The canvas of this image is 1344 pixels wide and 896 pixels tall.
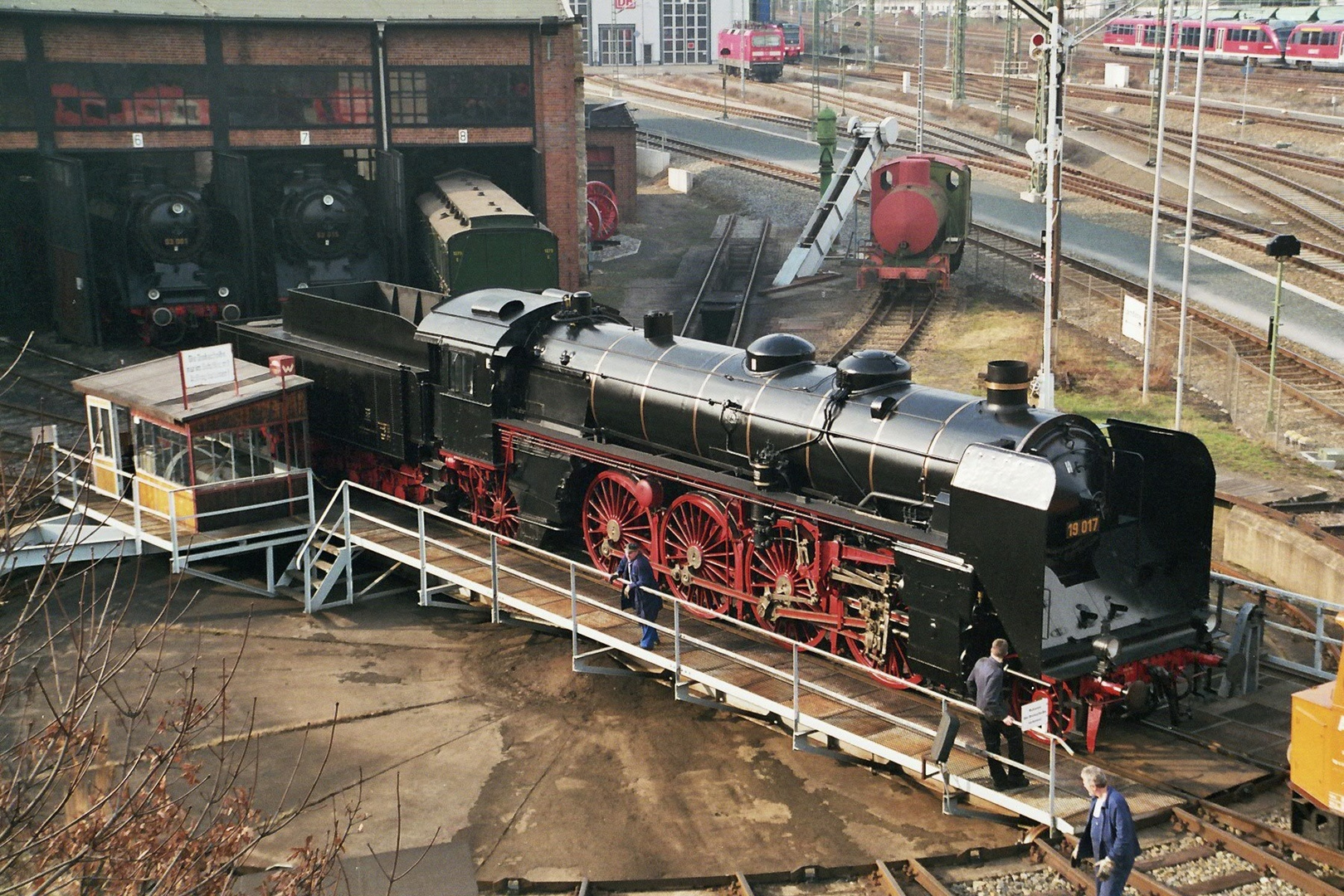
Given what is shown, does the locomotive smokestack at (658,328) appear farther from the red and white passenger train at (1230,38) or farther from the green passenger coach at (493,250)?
the red and white passenger train at (1230,38)

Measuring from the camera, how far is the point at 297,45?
106 feet

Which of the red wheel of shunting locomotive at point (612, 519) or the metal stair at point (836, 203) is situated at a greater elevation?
the metal stair at point (836, 203)

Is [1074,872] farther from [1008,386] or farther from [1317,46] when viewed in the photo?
[1317,46]

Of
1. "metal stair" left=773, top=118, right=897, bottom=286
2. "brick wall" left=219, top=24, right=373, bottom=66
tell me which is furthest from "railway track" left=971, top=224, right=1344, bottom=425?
"brick wall" left=219, top=24, right=373, bottom=66

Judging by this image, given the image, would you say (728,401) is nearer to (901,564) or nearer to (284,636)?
(901,564)

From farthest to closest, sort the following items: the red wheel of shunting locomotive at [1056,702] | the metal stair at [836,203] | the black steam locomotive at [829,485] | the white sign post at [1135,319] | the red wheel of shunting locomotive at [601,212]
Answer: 1. the red wheel of shunting locomotive at [601,212]
2. the metal stair at [836,203]
3. the white sign post at [1135,319]
4. the red wheel of shunting locomotive at [1056,702]
5. the black steam locomotive at [829,485]

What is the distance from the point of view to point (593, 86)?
7112 cm

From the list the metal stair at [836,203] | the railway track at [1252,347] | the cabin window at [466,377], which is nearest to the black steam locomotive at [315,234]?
the metal stair at [836,203]

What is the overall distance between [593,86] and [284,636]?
5709 cm

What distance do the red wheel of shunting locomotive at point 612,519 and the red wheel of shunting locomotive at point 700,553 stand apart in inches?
12.7

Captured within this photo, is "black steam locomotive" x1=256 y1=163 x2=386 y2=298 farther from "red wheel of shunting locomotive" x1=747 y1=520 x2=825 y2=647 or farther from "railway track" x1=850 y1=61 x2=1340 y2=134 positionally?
"railway track" x1=850 y1=61 x2=1340 y2=134

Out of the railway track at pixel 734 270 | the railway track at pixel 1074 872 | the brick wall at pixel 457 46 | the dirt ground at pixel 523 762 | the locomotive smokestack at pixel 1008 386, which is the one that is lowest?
the dirt ground at pixel 523 762

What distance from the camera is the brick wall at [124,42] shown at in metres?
30.3

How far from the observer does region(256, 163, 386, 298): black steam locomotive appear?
32688mm
